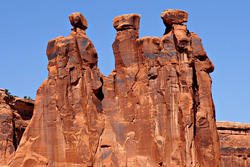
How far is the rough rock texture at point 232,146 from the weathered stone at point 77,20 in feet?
77.3

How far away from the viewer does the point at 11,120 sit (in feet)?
189

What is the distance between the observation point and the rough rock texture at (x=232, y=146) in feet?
213

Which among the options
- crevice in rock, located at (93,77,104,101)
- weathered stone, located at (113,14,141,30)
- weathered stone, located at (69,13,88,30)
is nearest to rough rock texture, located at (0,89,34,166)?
crevice in rock, located at (93,77,104,101)

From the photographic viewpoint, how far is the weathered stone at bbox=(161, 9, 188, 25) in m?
46.9

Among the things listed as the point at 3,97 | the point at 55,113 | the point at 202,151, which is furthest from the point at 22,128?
the point at 202,151

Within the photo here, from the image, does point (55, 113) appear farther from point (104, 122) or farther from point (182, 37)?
point (182, 37)

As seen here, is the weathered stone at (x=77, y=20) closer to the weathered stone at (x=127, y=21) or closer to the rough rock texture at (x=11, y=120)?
the weathered stone at (x=127, y=21)

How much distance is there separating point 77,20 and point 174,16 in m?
6.88

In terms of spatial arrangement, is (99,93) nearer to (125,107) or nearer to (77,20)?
(125,107)

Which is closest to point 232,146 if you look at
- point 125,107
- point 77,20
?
point 125,107

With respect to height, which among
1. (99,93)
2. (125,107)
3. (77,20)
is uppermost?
(77,20)

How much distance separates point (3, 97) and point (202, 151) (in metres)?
20.0

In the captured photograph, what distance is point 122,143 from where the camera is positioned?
4603 cm

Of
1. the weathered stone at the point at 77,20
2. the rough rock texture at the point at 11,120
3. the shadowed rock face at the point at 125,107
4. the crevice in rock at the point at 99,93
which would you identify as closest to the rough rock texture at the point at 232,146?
the shadowed rock face at the point at 125,107
